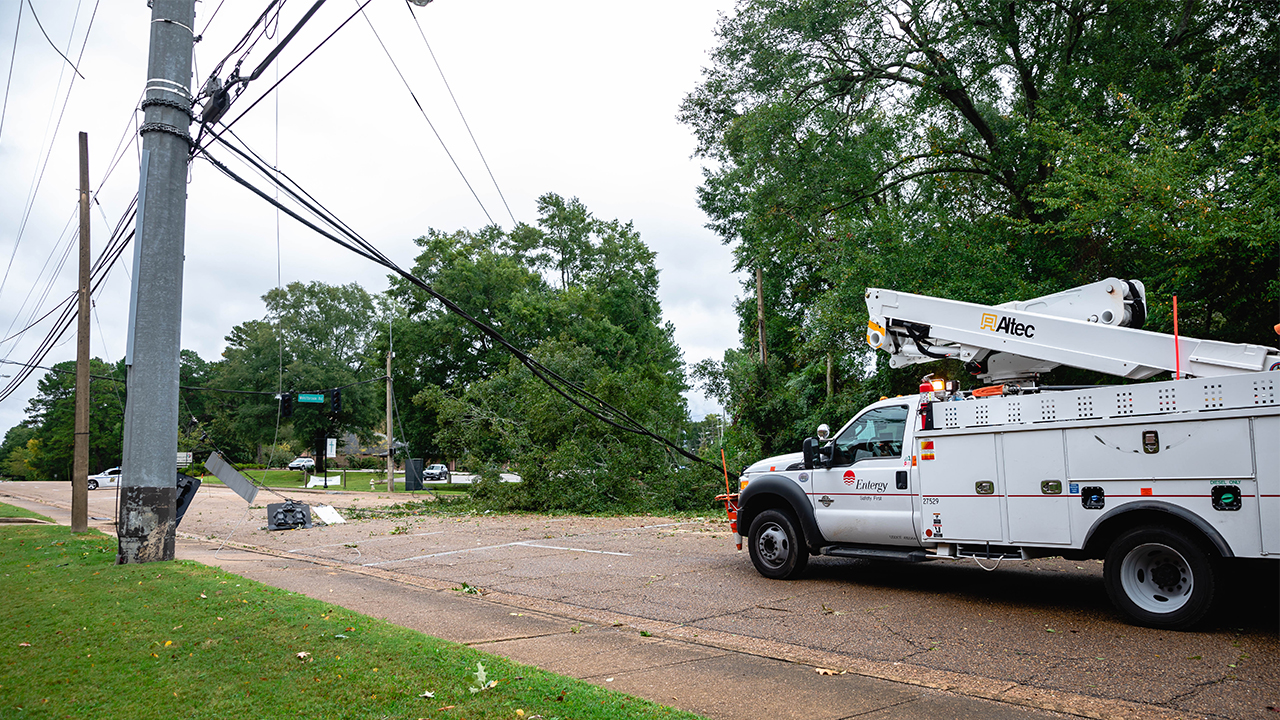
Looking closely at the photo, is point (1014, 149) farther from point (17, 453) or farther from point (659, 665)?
point (17, 453)

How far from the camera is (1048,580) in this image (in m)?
9.40

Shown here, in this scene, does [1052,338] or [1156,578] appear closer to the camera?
[1156,578]

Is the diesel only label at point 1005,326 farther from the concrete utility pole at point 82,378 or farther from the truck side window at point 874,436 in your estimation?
the concrete utility pole at point 82,378

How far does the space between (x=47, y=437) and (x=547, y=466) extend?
8303 cm

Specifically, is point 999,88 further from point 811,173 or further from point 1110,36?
point 811,173

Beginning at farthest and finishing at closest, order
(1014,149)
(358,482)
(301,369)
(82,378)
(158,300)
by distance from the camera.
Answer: (301,369), (358,482), (1014,149), (82,378), (158,300)

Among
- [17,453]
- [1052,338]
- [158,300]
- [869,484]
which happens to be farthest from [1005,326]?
[17,453]

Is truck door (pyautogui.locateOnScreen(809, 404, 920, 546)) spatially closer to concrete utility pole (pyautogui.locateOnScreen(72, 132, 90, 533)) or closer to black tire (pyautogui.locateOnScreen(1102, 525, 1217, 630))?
black tire (pyautogui.locateOnScreen(1102, 525, 1217, 630))

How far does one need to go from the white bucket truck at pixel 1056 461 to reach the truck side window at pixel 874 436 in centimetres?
2

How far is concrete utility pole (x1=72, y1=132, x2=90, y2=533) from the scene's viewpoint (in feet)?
54.3

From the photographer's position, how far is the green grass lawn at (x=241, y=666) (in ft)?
14.7

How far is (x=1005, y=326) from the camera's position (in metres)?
8.34

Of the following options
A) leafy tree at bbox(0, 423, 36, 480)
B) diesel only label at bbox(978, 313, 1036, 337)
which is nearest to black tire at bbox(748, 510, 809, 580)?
diesel only label at bbox(978, 313, 1036, 337)

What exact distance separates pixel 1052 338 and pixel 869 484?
2.47m
